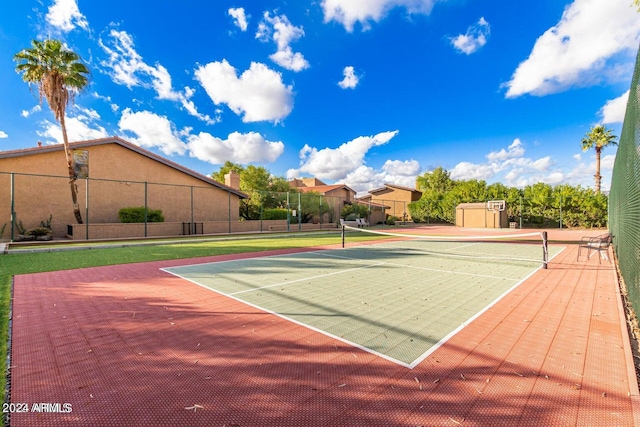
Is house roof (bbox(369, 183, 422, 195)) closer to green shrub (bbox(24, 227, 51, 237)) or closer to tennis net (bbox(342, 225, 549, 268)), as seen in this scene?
tennis net (bbox(342, 225, 549, 268))

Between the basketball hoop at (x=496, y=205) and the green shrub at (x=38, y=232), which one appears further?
the basketball hoop at (x=496, y=205)

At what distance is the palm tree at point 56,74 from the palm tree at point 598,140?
50.7 metres

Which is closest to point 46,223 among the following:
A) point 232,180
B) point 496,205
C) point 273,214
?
point 232,180

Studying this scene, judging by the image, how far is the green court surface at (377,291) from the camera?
3934 millimetres

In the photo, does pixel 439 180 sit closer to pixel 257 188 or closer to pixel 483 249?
pixel 257 188

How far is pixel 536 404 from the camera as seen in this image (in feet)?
8.04

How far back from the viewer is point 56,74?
18.5 m

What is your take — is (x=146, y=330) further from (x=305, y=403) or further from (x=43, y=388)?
(x=305, y=403)

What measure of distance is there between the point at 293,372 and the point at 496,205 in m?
35.3

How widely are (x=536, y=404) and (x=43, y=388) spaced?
4214 millimetres

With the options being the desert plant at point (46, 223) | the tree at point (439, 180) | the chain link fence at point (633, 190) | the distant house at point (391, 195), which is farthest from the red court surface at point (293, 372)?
the tree at point (439, 180)

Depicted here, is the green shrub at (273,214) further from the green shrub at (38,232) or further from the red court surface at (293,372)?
the red court surface at (293,372)

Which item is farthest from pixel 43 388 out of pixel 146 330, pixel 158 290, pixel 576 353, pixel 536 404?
pixel 576 353

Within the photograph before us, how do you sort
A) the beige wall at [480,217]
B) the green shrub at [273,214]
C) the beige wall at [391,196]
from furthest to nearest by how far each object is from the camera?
1. the beige wall at [391,196]
2. the beige wall at [480,217]
3. the green shrub at [273,214]
